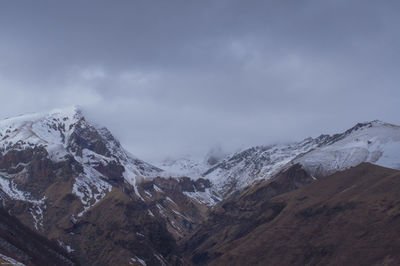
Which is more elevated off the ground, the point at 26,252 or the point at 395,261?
the point at 26,252

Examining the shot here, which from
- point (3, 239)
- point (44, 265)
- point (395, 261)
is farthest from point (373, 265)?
point (3, 239)

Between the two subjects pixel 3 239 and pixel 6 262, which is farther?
pixel 3 239

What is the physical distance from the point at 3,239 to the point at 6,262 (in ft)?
172

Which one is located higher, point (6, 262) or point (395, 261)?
point (6, 262)

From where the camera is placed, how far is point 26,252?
633ft

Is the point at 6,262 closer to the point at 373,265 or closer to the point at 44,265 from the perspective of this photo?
the point at 44,265

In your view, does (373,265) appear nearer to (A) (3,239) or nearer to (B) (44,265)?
(B) (44,265)

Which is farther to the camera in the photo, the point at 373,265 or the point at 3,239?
the point at 373,265

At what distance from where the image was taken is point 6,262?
136m

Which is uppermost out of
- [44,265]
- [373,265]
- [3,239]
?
[3,239]

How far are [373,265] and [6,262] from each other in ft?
491

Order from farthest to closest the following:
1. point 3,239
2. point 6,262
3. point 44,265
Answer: point 44,265, point 3,239, point 6,262

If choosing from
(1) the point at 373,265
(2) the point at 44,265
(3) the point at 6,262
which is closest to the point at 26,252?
(2) the point at 44,265

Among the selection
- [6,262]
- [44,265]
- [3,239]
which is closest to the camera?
[6,262]
